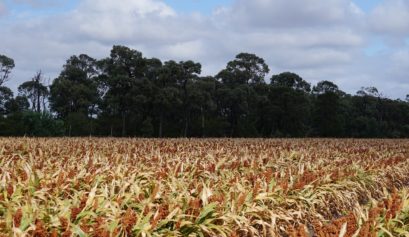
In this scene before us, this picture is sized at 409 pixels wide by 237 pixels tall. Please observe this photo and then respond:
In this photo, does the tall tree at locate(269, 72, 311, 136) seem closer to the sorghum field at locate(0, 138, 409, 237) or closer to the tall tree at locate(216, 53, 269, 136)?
the tall tree at locate(216, 53, 269, 136)

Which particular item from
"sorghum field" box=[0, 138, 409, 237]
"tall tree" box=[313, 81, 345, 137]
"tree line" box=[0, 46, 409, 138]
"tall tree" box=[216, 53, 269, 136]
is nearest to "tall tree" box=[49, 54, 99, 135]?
"tree line" box=[0, 46, 409, 138]

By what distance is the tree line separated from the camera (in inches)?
2105

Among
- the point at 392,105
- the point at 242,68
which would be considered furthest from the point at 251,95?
the point at 392,105

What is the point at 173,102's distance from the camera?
53656 mm

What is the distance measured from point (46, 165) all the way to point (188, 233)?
5.04m

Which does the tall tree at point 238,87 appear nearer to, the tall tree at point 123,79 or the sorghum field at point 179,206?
the tall tree at point 123,79

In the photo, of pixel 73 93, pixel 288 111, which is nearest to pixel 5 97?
pixel 73 93

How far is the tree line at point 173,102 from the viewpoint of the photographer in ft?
175

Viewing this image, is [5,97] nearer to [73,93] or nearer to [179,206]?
[73,93]

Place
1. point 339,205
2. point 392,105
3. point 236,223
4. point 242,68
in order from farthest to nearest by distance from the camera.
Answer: point 392,105 → point 242,68 → point 339,205 → point 236,223

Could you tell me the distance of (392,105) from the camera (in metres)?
78.4

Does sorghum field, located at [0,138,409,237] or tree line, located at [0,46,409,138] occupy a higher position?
tree line, located at [0,46,409,138]

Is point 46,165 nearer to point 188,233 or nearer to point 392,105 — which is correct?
point 188,233

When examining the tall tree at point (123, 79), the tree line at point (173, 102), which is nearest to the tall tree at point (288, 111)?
the tree line at point (173, 102)
